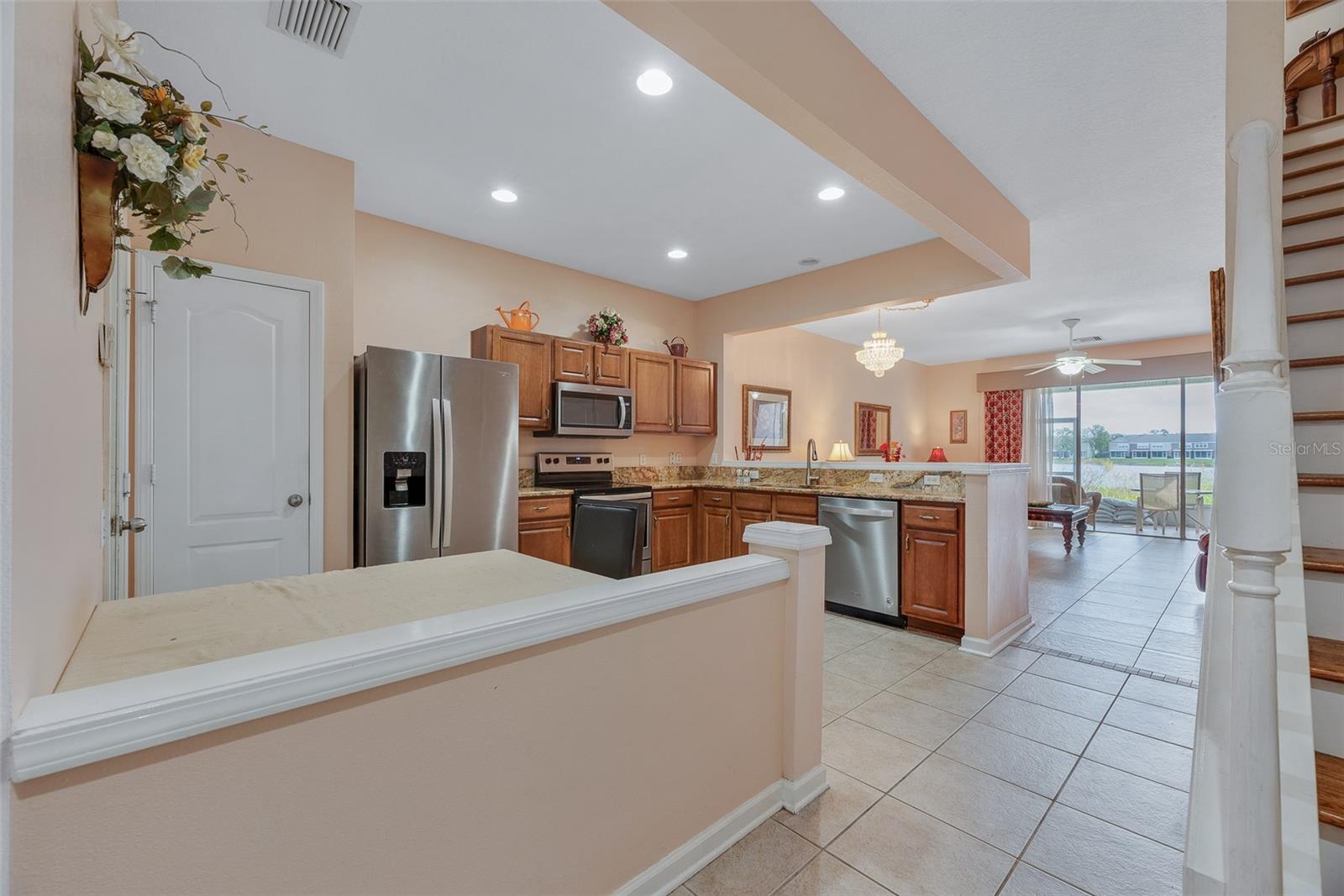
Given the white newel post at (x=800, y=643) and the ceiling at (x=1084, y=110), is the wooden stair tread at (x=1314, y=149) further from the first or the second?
the white newel post at (x=800, y=643)

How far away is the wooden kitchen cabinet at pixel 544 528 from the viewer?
12.5 ft

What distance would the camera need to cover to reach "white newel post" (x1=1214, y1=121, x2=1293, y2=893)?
799 millimetres

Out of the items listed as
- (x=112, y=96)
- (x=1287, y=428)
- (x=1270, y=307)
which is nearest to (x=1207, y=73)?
(x=1270, y=307)

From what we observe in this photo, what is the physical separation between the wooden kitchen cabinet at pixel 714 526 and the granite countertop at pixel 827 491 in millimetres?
97

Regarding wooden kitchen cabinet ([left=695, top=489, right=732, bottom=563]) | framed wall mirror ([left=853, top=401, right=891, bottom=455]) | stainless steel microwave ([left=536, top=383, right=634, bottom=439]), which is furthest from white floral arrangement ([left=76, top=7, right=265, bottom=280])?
framed wall mirror ([left=853, top=401, right=891, bottom=455])

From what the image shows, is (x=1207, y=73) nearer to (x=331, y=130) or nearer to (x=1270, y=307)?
(x=1270, y=307)

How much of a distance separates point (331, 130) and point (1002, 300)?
5.54 meters

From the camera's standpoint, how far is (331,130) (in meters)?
2.62

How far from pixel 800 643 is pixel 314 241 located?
2922 mm

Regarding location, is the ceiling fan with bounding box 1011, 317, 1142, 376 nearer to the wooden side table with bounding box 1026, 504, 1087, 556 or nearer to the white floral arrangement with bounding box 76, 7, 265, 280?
the wooden side table with bounding box 1026, 504, 1087, 556

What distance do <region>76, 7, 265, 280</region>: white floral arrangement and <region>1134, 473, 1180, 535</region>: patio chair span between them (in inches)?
394

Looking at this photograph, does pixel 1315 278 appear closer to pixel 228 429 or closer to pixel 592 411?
pixel 592 411

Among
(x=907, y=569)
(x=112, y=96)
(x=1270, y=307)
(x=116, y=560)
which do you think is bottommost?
(x=907, y=569)

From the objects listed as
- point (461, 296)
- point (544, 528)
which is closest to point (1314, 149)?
point (544, 528)
